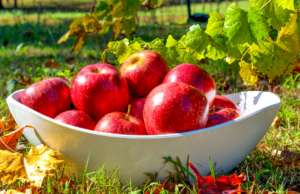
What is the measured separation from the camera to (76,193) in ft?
3.39

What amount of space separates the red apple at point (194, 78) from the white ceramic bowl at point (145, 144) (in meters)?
0.23

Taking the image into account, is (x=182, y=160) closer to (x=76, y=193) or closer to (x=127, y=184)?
(x=127, y=184)

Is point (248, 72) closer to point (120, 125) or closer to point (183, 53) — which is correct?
point (183, 53)

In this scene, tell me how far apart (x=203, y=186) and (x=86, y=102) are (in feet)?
1.88

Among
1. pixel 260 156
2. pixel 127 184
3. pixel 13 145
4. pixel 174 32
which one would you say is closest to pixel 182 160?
pixel 127 184

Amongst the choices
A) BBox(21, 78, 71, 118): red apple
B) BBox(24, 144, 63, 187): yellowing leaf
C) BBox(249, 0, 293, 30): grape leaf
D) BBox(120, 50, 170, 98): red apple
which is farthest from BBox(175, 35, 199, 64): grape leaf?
BBox(24, 144, 63, 187): yellowing leaf

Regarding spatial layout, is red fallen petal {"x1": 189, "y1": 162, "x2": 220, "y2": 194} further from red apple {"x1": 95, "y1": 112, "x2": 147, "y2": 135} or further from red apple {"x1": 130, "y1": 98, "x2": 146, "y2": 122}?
red apple {"x1": 130, "y1": 98, "x2": 146, "y2": 122}

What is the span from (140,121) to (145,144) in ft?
0.68

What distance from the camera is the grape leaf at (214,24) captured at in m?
1.26

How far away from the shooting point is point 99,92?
1.18m

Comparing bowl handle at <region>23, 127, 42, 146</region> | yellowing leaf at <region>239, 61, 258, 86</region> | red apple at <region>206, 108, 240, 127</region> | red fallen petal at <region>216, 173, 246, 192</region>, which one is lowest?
red fallen petal at <region>216, 173, 246, 192</region>

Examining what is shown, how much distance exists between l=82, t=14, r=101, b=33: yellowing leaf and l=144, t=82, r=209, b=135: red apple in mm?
1607

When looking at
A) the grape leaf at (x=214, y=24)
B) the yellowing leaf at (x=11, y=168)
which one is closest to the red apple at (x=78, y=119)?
the yellowing leaf at (x=11, y=168)

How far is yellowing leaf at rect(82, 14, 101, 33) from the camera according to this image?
7.87 feet
